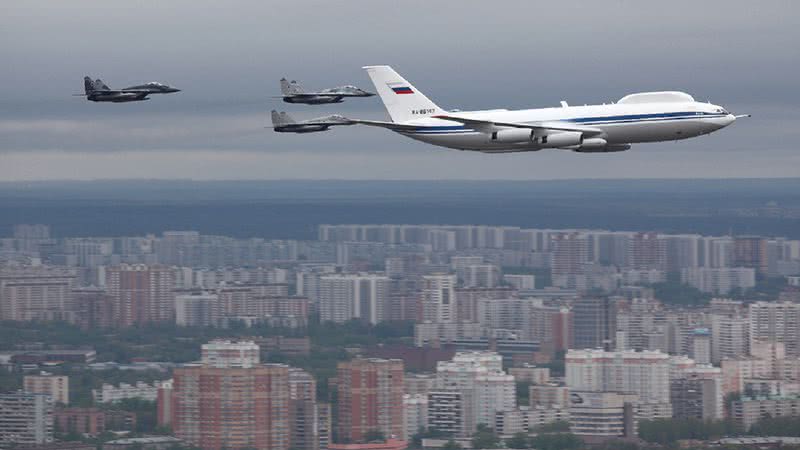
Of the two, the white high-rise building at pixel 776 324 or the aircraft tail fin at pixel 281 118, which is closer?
the aircraft tail fin at pixel 281 118

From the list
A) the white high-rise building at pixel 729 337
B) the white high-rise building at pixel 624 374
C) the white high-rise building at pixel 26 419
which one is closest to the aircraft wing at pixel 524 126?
the white high-rise building at pixel 26 419

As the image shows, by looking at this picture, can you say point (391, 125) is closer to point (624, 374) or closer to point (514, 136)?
point (514, 136)

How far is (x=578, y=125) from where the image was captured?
195 ft

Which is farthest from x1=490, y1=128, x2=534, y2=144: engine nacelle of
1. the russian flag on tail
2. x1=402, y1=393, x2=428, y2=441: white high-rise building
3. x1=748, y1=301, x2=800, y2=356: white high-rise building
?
x1=748, y1=301, x2=800, y2=356: white high-rise building

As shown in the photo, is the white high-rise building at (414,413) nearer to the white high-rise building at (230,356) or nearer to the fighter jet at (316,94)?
the white high-rise building at (230,356)

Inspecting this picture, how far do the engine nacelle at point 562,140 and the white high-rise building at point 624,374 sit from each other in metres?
90.8

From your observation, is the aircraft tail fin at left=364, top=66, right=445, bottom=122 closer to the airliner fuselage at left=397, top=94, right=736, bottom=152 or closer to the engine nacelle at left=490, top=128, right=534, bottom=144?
the airliner fuselage at left=397, top=94, right=736, bottom=152

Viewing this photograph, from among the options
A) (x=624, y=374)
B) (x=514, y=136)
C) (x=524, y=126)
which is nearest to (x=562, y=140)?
(x=524, y=126)

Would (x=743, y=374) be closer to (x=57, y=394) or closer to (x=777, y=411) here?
(x=777, y=411)

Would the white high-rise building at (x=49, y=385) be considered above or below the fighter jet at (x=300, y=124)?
below

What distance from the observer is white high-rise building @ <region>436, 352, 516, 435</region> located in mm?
146250

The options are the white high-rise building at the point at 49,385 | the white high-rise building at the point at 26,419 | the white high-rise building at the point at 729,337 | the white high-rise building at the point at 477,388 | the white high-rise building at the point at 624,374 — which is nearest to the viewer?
the white high-rise building at the point at 26,419

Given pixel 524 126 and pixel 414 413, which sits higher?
pixel 524 126

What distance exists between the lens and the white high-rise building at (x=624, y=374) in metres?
150
